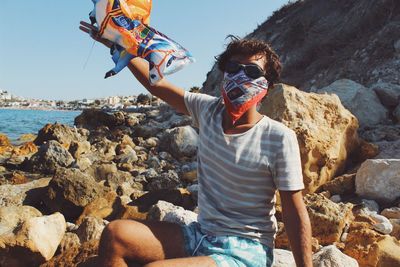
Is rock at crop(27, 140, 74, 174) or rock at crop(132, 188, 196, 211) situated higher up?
rock at crop(27, 140, 74, 174)

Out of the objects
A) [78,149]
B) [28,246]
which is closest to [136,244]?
[28,246]

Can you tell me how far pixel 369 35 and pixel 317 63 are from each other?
91.7 inches

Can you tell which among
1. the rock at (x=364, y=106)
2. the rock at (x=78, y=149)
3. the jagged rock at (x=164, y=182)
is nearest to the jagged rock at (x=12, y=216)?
the jagged rock at (x=164, y=182)

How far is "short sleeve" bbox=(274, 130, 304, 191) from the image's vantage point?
108 inches

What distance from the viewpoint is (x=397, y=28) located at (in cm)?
1605

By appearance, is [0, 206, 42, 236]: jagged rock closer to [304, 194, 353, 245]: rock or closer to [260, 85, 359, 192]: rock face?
[304, 194, 353, 245]: rock

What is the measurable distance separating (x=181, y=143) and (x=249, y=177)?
1036 cm

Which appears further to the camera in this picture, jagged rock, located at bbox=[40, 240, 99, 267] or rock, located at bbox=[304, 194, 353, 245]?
rock, located at bbox=[304, 194, 353, 245]

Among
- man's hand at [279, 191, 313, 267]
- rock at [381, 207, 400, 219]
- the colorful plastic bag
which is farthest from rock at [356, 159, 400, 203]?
the colorful plastic bag

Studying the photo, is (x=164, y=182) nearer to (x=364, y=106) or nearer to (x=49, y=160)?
(x=49, y=160)

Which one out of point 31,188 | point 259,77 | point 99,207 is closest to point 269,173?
point 259,77

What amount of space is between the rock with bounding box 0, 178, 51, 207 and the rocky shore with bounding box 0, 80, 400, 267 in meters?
0.02

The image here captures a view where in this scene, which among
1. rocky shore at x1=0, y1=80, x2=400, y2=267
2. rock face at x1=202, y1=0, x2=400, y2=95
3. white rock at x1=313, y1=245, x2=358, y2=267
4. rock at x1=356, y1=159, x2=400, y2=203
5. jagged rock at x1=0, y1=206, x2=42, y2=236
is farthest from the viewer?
rock face at x1=202, y1=0, x2=400, y2=95

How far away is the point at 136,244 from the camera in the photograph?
2.76 metres
